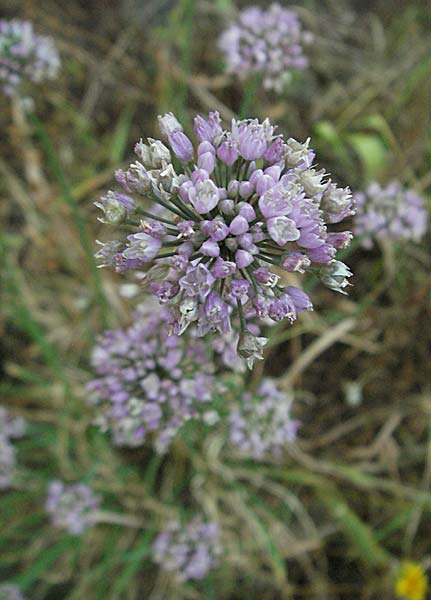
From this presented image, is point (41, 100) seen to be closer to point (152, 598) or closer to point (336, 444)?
point (336, 444)

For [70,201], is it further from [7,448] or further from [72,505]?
[72,505]

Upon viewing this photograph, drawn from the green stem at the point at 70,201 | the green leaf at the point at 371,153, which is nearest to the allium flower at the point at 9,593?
the green stem at the point at 70,201

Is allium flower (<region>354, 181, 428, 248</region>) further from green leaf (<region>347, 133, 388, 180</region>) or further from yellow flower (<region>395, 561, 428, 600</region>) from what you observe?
yellow flower (<region>395, 561, 428, 600</region>)

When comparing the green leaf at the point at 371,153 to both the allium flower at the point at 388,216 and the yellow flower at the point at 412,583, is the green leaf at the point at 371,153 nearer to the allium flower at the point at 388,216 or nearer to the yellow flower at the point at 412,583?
the allium flower at the point at 388,216

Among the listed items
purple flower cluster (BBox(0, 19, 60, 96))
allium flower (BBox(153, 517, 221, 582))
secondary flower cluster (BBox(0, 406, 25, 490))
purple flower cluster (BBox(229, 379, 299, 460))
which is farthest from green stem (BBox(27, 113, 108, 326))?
allium flower (BBox(153, 517, 221, 582))

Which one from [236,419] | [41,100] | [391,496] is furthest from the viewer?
[41,100]

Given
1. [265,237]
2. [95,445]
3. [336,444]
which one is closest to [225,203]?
[265,237]
